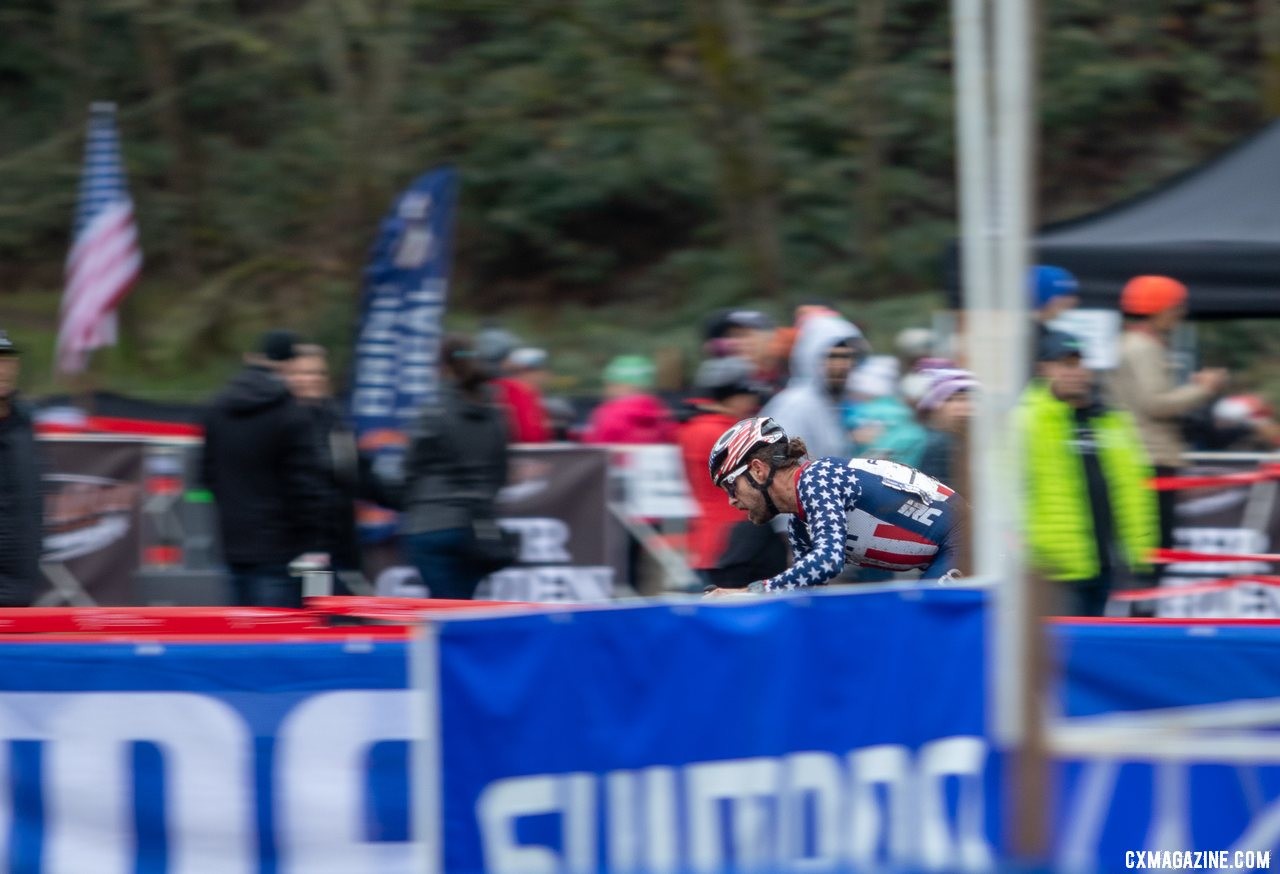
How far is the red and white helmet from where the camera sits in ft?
18.6

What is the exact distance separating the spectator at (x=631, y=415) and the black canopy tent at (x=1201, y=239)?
2340 mm

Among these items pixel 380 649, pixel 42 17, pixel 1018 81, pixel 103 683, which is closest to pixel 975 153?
pixel 1018 81

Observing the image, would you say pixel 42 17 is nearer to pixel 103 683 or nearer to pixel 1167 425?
pixel 1167 425

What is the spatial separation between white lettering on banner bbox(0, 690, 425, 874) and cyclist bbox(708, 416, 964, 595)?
1.31 metres

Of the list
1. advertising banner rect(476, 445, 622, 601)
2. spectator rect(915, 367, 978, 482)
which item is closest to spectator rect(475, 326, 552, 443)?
advertising banner rect(476, 445, 622, 601)

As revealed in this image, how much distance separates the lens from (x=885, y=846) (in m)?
4.55

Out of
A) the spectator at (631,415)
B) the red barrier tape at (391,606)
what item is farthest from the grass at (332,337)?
the red barrier tape at (391,606)

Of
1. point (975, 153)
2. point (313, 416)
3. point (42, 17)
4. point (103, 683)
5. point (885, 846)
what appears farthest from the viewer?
point (42, 17)

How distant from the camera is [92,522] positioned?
33.2ft

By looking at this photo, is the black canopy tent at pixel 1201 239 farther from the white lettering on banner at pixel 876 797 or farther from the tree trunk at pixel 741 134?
the tree trunk at pixel 741 134

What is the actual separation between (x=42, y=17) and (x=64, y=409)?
9262mm

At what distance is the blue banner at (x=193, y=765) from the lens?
4820 mm

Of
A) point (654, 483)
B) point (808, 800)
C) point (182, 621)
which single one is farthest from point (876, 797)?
point (654, 483)

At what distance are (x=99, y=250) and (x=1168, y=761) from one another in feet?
31.4
